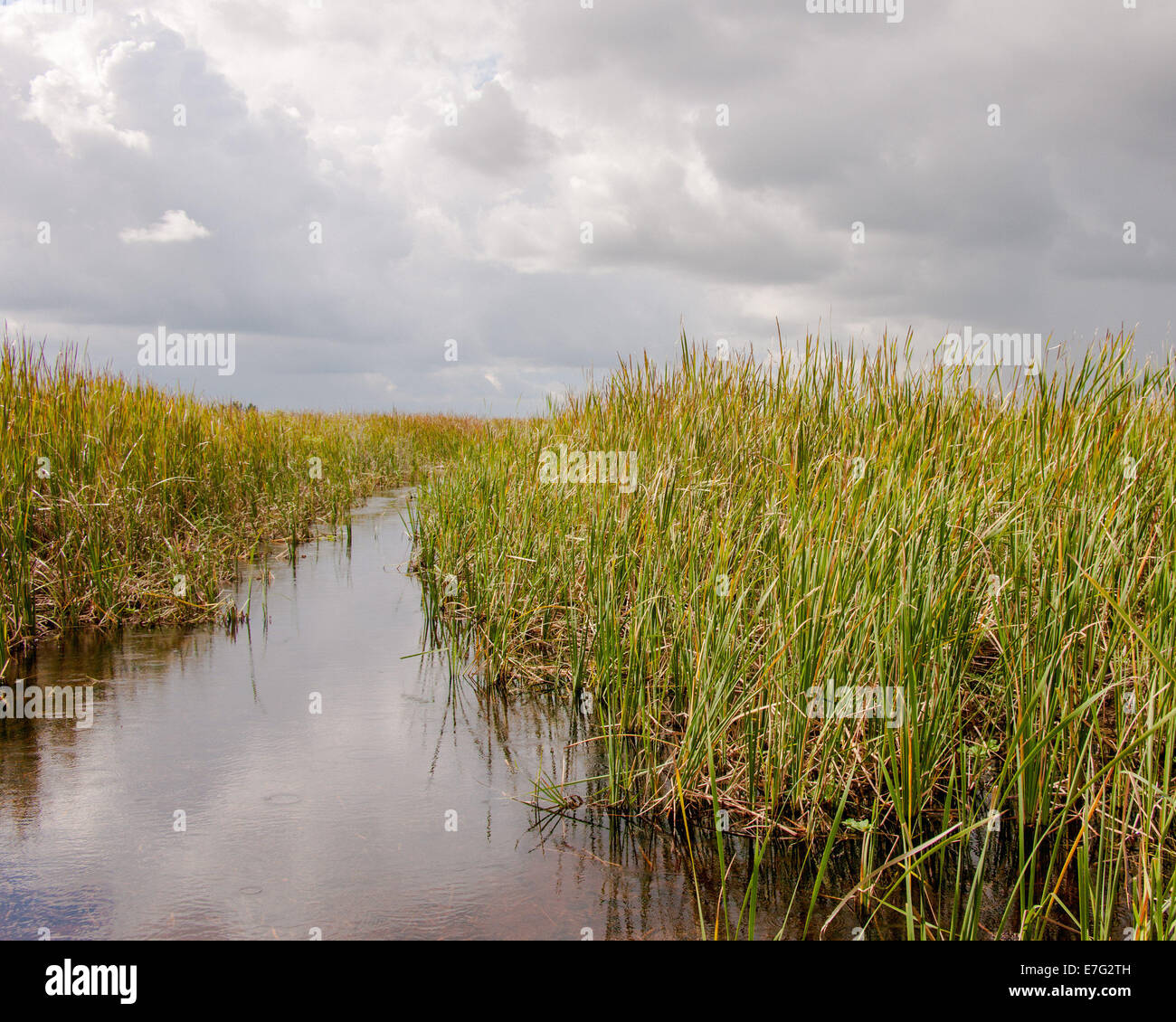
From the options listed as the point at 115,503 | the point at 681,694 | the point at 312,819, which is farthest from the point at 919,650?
the point at 115,503

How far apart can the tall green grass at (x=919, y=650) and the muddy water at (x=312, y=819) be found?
1.24ft

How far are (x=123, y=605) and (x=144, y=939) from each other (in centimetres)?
445

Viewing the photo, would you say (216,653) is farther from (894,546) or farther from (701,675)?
Result: (894,546)

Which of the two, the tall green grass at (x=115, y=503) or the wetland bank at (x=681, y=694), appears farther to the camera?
the tall green grass at (x=115, y=503)

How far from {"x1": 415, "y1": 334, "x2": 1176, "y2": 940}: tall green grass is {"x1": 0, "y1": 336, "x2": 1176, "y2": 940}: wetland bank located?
0.09 feet

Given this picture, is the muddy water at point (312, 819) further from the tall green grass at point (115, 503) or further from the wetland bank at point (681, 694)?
the tall green grass at point (115, 503)

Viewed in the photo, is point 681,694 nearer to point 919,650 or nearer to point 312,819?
point 919,650

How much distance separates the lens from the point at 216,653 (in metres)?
5.77

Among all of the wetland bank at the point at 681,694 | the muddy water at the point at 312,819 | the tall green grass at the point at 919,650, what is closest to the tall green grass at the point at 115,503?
the wetland bank at the point at 681,694

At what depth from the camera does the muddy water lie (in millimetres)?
2748

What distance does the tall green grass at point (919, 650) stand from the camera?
8.77 ft

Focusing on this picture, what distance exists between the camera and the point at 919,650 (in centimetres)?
301

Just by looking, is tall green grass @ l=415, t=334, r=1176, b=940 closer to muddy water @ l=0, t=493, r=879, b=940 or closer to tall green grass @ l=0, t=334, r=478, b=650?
muddy water @ l=0, t=493, r=879, b=940
